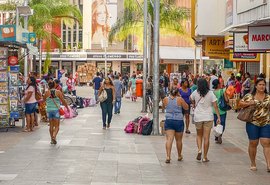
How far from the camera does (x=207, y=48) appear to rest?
90.3ft

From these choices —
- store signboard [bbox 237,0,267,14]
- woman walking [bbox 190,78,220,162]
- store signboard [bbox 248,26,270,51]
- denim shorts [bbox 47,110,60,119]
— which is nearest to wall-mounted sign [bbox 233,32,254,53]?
store signboard [bbox 237,0,267,14]

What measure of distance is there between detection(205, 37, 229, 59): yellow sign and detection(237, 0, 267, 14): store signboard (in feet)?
33.1

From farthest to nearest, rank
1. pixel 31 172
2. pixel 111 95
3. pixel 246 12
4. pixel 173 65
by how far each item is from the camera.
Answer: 1. pixel 173 65
2. pixel 111 95
3. pixel 246 12
4. pixel 31 172

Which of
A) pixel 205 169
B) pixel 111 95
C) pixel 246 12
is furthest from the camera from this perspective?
pixel 111 95

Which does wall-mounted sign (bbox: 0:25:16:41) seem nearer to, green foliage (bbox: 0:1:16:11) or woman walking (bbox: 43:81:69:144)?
woman walking (bbox: 43:81:69:144)

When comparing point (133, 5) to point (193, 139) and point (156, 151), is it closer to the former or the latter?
point (193, 139)

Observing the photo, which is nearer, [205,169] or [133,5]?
[205,169]

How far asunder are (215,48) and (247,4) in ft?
37.6

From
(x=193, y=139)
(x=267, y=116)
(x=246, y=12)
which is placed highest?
(x=246, y=12)

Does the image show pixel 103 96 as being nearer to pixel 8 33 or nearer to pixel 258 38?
pixel 8 33

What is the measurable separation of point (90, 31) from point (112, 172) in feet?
217

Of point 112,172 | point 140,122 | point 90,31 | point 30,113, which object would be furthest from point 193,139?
point 90,31

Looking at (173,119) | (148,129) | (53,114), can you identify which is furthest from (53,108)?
(173,119)

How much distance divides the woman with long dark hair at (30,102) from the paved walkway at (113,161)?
0.34 metres
